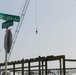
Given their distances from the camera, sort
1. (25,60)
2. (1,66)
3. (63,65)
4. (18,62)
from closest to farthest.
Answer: (63,65)
(25,60)
(18,62)
(1,66)

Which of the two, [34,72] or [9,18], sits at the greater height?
[9,18]

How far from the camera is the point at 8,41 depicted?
28.1 feet

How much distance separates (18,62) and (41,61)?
127 inches

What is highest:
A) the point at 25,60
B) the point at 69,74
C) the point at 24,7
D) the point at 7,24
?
the point at 24,7

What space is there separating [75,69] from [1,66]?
23.8ft

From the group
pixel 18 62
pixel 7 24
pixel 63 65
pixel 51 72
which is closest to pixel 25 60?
pixel 18 62

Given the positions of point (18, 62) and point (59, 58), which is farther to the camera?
point (18, 62)

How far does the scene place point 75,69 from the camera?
17.8 m

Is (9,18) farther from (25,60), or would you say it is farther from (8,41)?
(25,60)

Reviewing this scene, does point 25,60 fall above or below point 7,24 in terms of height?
below

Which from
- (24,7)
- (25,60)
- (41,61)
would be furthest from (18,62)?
(24,7)

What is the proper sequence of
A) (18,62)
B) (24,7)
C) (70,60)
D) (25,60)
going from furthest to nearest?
(24,7), (18,62), (25,60), (70,60)

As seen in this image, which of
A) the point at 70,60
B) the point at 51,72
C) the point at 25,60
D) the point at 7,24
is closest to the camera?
the point at 7,24

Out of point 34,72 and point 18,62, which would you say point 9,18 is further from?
point 34,72
